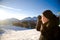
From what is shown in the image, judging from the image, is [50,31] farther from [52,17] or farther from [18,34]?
[18,34]

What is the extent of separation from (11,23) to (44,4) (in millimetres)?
495

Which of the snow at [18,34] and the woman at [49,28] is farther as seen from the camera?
the snow at [18,34]

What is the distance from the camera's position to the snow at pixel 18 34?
5.91 feet

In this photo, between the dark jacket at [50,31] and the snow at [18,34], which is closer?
the dark jacket at [50,31]

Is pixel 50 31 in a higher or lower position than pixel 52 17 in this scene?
lower

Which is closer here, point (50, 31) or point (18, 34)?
point (50, 31)

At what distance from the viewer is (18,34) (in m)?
1.84

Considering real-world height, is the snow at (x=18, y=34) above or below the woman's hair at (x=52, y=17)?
below

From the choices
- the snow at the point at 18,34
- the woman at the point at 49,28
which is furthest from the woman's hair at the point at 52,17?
the snow at the point at 18,34

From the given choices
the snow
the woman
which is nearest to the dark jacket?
the woman

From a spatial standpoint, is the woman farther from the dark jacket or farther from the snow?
the snow

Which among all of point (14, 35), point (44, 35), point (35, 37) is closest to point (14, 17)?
point (14, 35)

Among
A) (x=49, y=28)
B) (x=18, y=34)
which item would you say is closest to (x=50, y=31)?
(x=49, y=28)

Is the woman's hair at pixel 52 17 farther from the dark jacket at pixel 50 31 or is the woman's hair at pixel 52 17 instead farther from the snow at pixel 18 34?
the snow at pixel 18 34
